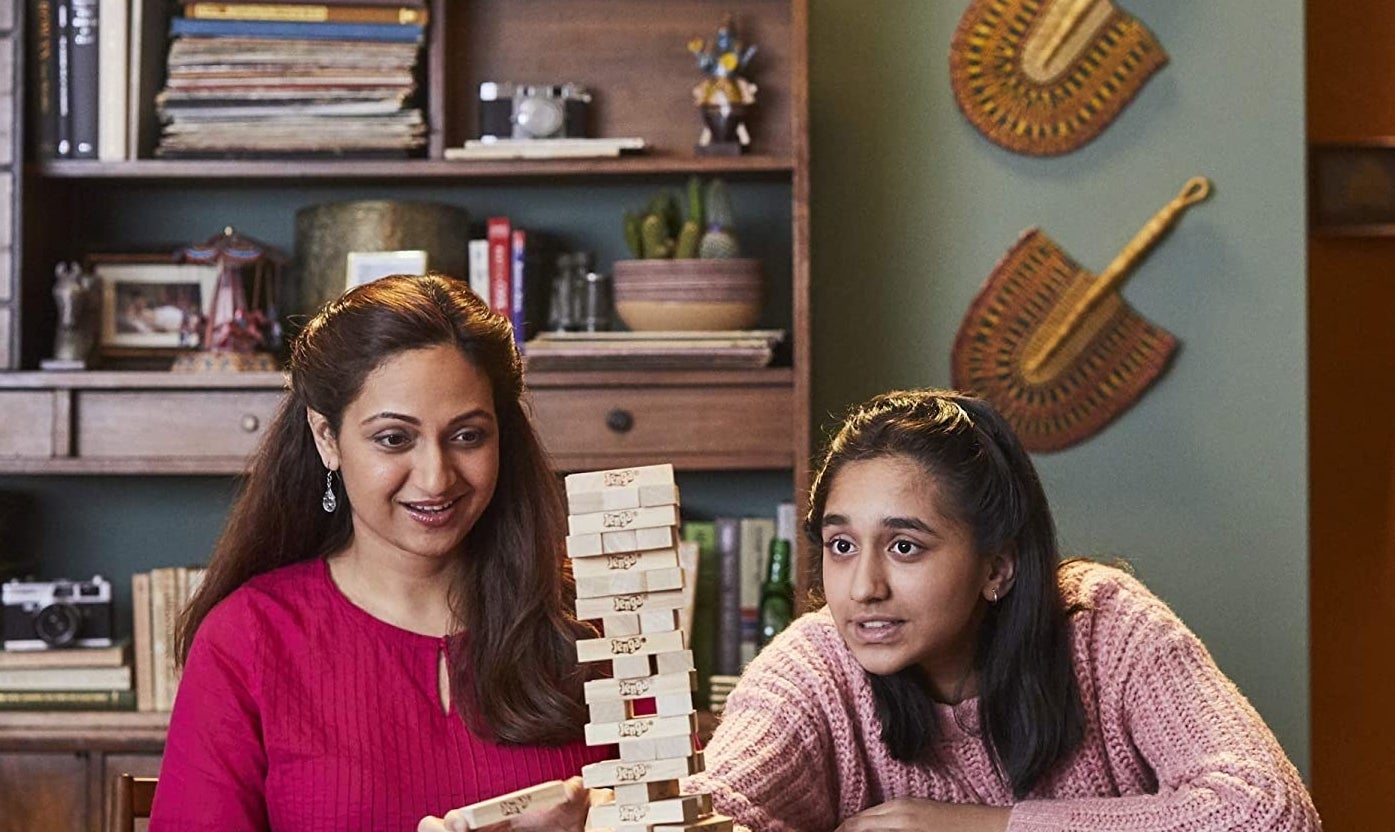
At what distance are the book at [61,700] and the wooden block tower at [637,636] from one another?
205 cm

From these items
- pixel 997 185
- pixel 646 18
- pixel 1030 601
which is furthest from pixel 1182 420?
pixel 1030 601

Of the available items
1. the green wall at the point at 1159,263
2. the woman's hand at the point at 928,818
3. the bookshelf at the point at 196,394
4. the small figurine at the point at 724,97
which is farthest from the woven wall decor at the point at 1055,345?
the woman's hand at the point at 928,818

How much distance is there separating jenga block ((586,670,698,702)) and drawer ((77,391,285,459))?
1854 mm

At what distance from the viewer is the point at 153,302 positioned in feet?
10.6

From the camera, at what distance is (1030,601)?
6.10 ft

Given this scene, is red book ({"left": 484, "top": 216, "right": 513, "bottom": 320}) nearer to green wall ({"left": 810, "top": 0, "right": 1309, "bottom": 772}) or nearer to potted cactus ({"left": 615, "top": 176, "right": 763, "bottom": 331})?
potted cactus ({"left": 615, "top": 176, "right": 763, "bottom": 331})

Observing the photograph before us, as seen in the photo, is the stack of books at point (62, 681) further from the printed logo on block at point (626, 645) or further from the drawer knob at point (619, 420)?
the printed logo on block at point (626, 645)

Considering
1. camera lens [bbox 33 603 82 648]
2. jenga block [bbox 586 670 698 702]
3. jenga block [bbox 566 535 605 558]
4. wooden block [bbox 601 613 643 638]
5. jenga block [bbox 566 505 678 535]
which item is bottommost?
camera lens [bbox 33 603 82 648]

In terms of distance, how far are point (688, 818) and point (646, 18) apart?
7.44 feet

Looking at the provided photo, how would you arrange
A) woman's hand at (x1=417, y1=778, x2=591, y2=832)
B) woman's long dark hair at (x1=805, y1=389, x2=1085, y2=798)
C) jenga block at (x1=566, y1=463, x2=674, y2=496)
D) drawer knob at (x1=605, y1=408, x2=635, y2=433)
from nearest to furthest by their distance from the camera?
→ jenga block at (x1=566, y1=463, x2=674, y2=496), woman's hand at (x1=417, y1=778, x2=591, y2=832), woman's long dark hair at (x1=805, y1=389, x2=1085, y2=798), drawer knob at (x1=605, y1=408, x2=635, y2=433)

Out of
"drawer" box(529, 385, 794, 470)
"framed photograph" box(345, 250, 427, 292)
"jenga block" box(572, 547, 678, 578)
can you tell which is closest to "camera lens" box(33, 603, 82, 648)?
"framed photograph" box(345, 250, 427, 292)

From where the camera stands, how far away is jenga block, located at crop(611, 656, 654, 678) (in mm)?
1319

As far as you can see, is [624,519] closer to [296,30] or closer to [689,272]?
[689,272]

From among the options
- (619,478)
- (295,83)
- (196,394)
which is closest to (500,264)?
(295,83)
